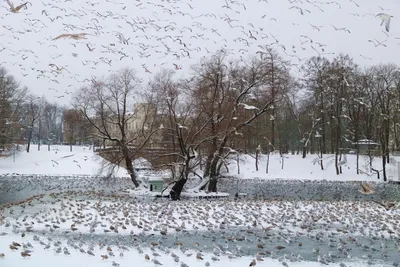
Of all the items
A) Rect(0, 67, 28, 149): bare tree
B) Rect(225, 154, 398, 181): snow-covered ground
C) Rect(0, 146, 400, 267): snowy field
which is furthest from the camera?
Rect(225, 154, 398, 181): snow-covered ground

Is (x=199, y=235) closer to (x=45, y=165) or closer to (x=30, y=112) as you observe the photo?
(x=45, y=165)

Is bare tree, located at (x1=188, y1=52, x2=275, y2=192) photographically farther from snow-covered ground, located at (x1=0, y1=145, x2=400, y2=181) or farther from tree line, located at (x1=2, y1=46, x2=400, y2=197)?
snow-covered ground, located at (x1=0, y1=145, x2=400, y2=181)

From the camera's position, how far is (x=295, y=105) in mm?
56531

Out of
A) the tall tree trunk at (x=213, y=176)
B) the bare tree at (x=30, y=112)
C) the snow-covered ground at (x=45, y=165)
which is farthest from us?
the bare tree at (x=30, y=112)

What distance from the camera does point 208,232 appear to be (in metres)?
13.5

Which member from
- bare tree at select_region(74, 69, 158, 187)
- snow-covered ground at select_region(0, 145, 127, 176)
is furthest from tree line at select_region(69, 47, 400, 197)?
snow-covered ground at select_region(0, 145, 127, 176)

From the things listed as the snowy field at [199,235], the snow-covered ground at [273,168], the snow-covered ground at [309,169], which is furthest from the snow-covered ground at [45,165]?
the snowy field at [199,235]

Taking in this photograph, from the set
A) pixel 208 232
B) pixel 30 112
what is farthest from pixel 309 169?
pixel 208 232

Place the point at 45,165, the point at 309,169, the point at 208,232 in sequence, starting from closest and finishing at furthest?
the point at 208,232
the point at 309,169
the point at 45,165

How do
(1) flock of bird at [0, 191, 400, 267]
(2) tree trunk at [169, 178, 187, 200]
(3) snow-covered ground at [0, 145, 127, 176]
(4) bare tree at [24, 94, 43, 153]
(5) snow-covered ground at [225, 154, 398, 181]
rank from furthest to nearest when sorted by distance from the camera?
1. (4) bare tree at [24, 94, 43, 153]
2. (3) snow-covered ground at [0, 145, 127, 176]
3. (5) snow-covered ground at [225, 154, 398, 181]
4. (2) tree trunk at [169, 178, 187, 200]
5. (1) flock of bird at [0, 191, 400, 267]

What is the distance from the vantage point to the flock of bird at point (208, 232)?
10484mm

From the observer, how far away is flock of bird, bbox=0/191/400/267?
34.4ft

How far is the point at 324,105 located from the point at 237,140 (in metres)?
24.0

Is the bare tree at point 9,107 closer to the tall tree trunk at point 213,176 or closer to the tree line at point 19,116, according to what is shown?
the tree line at point 19,116
